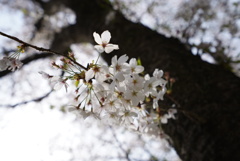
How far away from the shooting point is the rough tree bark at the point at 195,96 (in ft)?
4.29

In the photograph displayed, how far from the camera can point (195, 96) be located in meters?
1.59

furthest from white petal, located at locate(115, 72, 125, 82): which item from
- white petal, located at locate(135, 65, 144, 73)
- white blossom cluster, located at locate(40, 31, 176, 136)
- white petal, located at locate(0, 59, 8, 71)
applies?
white petal, located at locate(0, 59, 8, 71)

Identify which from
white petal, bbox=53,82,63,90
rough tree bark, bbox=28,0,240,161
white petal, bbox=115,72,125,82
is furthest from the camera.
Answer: rough tree bark, bbox=28,0,240,161

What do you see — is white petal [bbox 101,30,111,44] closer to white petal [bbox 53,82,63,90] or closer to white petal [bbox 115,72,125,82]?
white petal [bbox 115,72,125,82]

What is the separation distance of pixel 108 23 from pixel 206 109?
200cm

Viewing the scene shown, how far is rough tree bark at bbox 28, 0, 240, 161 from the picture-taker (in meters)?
1.31

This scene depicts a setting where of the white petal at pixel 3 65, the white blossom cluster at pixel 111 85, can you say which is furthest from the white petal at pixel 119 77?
the white petal at pixel 3 65

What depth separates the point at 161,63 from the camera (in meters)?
2.03

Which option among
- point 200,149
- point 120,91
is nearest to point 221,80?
point 200,149

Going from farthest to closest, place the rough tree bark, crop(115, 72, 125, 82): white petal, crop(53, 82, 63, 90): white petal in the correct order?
1. the rough tree bark
2. crop(53, 82, 63, 90): white petal
3. crop(115, 72, 125, 82): white petal

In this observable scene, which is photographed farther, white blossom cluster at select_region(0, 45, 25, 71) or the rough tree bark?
the rough tree bark

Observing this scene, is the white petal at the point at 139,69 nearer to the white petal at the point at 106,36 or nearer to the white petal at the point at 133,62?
the white petal at the point at 133,62

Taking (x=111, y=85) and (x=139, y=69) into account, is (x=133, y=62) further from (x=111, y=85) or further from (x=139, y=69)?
(x=111, y=85)

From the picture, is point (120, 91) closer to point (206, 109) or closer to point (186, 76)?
point (206, 109)
